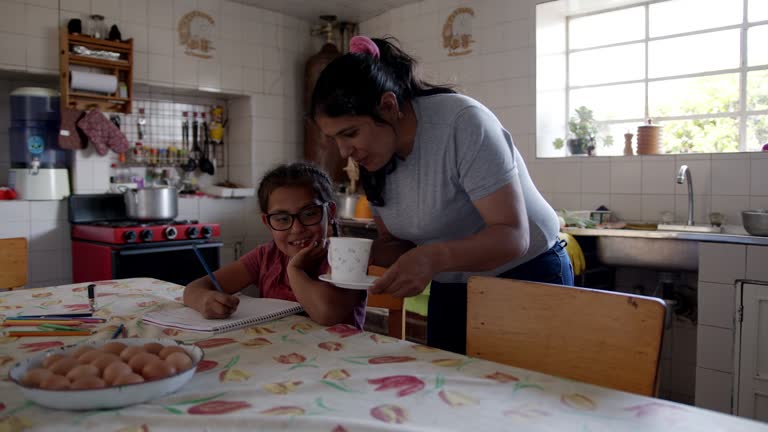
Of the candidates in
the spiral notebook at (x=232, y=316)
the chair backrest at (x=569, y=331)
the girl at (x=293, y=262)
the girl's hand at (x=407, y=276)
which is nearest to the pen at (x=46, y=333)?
the spiral notebook at (x=232, y=316)

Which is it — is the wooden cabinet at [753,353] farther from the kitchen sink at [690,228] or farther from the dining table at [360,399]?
the dining table at [360,399]

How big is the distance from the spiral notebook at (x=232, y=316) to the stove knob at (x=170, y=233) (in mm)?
2055

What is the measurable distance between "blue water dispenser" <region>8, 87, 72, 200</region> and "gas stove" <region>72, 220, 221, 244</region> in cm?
28

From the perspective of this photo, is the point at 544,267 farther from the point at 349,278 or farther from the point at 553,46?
the point at 553,46

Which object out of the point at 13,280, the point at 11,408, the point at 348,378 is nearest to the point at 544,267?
the point at 348,378

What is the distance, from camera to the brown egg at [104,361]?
2.52 ft

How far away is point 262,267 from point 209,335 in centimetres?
51

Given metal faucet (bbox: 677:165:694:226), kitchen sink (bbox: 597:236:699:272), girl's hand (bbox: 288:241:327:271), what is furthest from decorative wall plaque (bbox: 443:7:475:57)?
→ girl's hand (bbox: 288:241:327:271)

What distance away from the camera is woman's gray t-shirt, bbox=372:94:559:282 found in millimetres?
1143

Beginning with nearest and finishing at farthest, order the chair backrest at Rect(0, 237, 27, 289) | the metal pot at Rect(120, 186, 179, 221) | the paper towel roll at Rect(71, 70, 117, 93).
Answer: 1. the chair backrest at Rect(0, 237, 27, 289)
2. the paper towel roll at Rect(71, 70, 117, 93)
3. the metal pot at Rect(120, 186, 179, 221)

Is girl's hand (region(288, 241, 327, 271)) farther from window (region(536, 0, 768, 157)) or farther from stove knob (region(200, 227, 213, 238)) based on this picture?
window (region(536, 0, 768, 157))

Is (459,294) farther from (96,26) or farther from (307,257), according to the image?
(96,26)

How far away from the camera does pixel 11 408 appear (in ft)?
2.45

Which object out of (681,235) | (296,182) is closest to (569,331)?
(296,182)
